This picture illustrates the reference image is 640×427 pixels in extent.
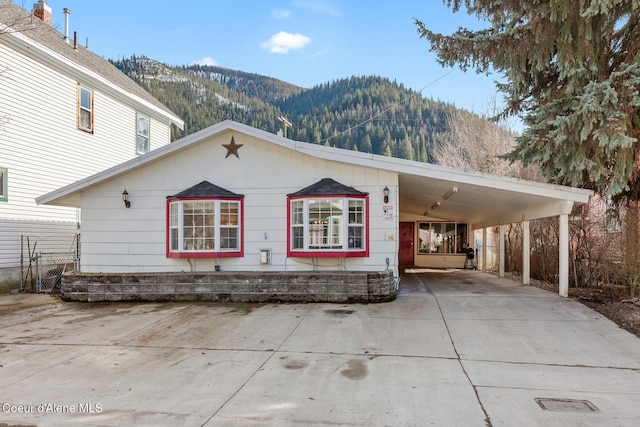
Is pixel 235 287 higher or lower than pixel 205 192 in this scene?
A: lower

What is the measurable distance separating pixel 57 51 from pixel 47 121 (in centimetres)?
207

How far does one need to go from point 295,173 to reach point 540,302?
18.9ft

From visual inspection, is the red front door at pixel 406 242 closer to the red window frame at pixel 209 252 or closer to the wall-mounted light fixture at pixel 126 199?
the red window frame at pixel 209 252

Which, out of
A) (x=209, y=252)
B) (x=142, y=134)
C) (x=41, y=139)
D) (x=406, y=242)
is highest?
(x=142, y=134)

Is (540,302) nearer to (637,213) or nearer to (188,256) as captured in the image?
(637,213)

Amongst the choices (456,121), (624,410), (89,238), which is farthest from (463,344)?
(456,121)

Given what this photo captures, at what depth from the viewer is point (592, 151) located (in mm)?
8570

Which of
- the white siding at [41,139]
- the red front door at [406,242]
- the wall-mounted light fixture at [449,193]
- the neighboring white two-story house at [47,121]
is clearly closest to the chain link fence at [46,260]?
the neighboring white two-story house at [47,121]

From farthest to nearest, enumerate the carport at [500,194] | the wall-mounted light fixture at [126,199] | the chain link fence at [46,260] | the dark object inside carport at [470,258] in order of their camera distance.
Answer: the dark object inside carport at [470,258]
the chain link fence at [46,260]
the wall-mounted light fixture at [126,199]
the carport at [500,194]

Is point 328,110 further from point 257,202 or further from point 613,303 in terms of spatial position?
point 613,303

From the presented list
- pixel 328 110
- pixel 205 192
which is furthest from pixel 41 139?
pixel 328 110

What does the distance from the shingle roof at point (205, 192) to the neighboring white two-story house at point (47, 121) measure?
4.88m

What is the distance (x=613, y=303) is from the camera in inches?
333

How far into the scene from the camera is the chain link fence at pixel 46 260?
11.7 m
